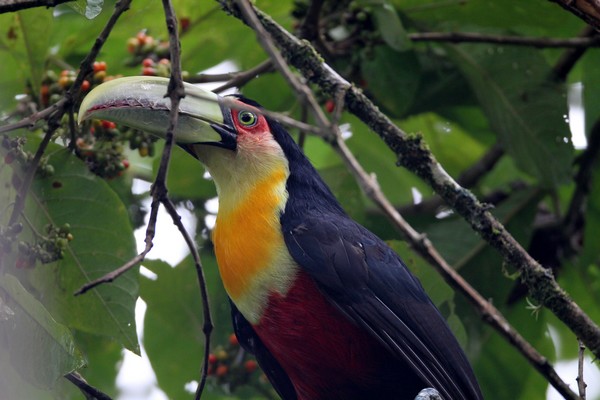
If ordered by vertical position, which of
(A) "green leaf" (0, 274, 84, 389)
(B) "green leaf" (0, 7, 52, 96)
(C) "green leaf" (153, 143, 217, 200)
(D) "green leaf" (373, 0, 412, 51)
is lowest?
(A) "green leaf" (0, 274, 84, 389)

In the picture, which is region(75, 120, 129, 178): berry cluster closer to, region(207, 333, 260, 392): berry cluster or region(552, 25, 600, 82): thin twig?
region(207, 333, 260, 392): berry cluster

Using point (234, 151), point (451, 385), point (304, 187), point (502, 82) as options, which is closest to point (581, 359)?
point (451, 385)

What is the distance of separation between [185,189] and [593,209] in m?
2.10

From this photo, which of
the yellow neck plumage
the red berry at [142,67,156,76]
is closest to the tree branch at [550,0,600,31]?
the yellow neck plumage

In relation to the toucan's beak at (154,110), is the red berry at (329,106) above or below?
above

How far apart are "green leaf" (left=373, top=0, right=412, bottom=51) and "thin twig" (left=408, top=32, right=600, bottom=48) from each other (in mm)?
234

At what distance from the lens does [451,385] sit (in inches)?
146

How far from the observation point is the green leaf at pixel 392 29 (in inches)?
172

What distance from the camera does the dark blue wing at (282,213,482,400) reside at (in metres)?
3.72

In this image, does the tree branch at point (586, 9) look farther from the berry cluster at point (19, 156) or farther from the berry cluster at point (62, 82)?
the berry cluster at point (19, 156)

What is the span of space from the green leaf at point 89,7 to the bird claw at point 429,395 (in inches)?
70.5

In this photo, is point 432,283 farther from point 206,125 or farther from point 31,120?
point 31,120

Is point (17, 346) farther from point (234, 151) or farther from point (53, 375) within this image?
point (234, 151)

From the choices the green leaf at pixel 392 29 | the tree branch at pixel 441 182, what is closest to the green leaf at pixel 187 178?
the tree branch at pixel 441 182
